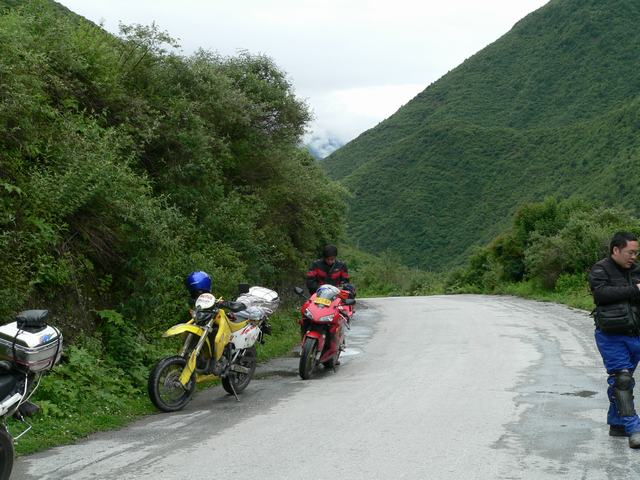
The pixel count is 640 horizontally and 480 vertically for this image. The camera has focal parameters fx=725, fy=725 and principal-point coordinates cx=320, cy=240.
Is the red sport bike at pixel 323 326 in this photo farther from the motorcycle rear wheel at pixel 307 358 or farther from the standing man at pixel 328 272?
the standing man at pixel 328 272

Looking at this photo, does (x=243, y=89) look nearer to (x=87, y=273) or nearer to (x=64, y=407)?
(x=87, y=273)

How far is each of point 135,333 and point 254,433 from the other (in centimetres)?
362

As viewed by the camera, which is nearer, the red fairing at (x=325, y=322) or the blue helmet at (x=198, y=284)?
the blue helmet at (x=198, y=284)

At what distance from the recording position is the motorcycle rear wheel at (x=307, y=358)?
1064cm

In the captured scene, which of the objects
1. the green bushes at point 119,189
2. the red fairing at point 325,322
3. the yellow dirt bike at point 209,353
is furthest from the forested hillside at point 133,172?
the red fairing at point 325,322

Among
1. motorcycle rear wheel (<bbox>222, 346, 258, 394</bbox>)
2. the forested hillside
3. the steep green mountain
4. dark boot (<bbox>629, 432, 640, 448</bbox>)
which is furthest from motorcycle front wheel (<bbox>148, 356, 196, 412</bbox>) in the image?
the steep green mountain

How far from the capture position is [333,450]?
21.0 ft

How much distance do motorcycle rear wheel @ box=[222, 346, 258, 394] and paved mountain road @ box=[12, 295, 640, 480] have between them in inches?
7.3

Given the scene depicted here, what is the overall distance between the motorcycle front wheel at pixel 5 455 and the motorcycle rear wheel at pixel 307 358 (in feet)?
18.9

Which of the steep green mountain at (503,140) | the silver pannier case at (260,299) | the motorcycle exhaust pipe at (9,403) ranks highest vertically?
the steep green mountain at (503,140)

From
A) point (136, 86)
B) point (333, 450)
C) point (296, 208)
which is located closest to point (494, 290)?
point (296, 208)

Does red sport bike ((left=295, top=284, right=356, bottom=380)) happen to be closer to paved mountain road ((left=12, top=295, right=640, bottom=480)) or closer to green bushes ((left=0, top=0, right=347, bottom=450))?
paved mountain road ((left=12, top=295, right=640, bottom=480))

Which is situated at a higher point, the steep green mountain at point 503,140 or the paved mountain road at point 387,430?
the steep green mountain at point 503,140

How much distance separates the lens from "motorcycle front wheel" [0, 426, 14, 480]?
521cm
